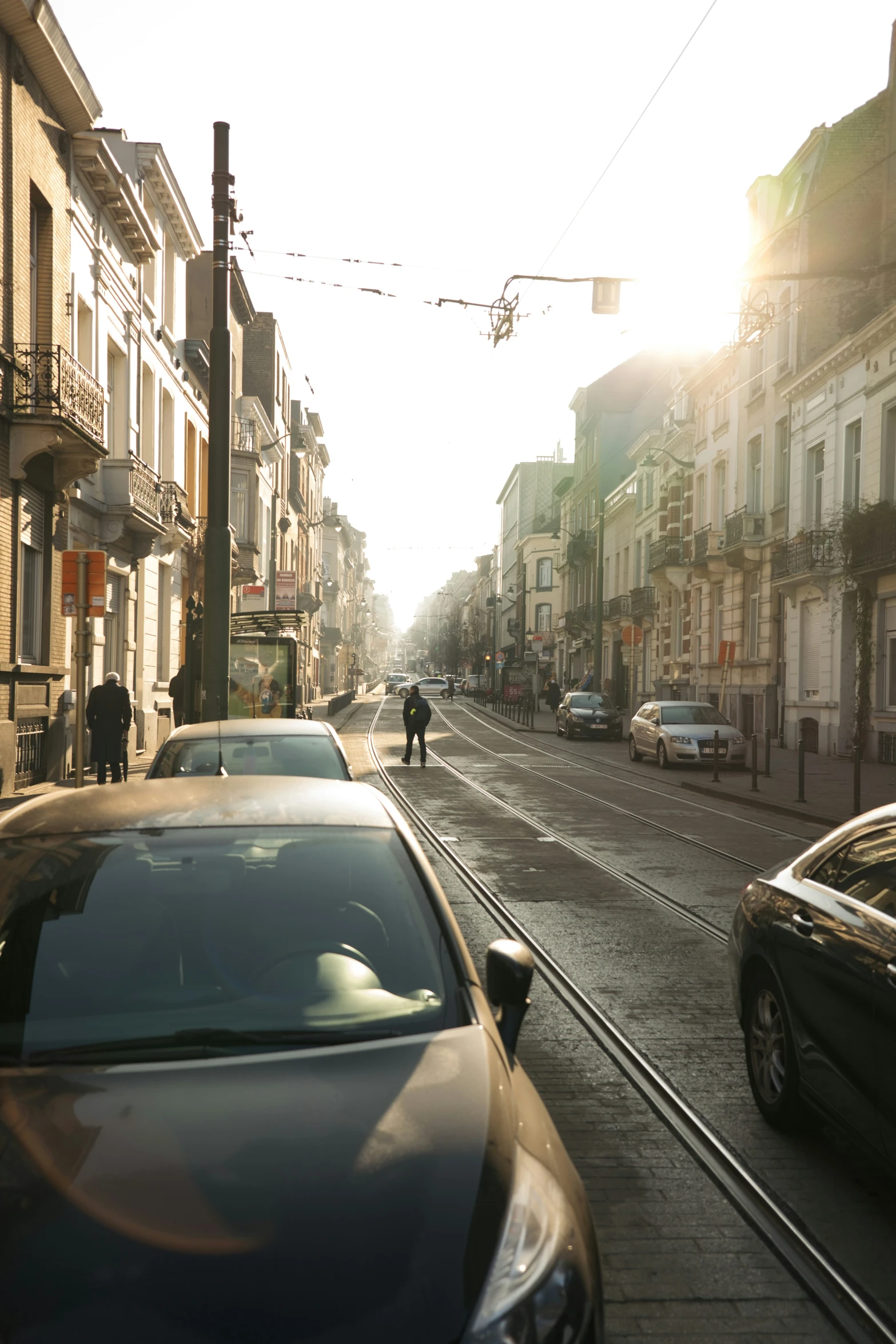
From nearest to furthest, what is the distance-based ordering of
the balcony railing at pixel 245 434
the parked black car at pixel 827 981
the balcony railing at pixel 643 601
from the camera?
the parked black car at pixel 827 981
the balcony railing at pixel 245 434
the balcony railing at pixel 643 601

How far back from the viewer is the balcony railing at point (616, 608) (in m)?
50.8

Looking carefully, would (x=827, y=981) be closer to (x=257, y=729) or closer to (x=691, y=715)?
(x=257, y=729)

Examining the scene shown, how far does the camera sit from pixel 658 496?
152 ft

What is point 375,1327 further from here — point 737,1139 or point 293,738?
point 293,738

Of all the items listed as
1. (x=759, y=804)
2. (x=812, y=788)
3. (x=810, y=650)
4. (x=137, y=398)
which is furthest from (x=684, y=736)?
(x=137, y=398)

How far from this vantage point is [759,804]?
1755 cm

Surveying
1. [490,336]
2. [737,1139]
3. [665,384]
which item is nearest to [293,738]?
[737,1139]

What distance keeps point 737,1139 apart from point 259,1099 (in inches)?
105

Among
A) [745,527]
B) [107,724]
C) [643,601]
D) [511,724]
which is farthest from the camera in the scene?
[643,601]

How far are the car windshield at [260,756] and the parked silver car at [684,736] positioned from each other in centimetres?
1670

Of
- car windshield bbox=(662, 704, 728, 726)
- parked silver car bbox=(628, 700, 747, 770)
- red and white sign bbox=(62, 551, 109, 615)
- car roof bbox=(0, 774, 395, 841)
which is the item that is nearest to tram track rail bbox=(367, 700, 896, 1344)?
car roof bbox=(0, 774, 395, 841)

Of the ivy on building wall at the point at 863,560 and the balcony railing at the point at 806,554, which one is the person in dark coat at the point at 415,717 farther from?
the balcony railing at the point at 806,554

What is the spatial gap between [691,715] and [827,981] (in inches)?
903

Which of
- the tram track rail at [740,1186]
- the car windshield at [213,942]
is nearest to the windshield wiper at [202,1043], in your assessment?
the car windshield at [213,942]
